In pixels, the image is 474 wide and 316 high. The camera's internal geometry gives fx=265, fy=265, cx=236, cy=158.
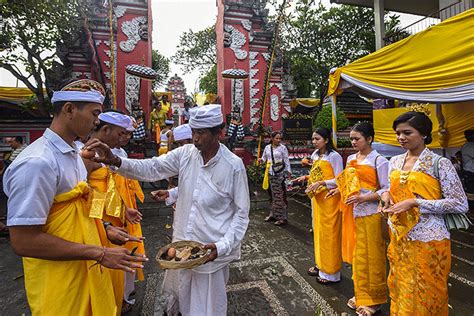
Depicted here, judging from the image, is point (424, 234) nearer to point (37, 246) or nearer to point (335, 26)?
point (37, 246)

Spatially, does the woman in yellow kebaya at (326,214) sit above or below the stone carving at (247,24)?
below

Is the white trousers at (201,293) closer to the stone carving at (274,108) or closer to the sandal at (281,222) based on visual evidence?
the sandal at (281,222)

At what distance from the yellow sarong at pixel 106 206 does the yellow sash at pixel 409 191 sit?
88.2 inches

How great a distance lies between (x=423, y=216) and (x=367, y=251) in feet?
2.96

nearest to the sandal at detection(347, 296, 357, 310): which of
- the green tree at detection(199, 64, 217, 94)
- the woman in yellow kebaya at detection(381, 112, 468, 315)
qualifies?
the woman in yellow kebaya at detection(381, 112, 468, 315)

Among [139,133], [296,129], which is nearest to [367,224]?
[296,129]

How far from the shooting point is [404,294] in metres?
2.20

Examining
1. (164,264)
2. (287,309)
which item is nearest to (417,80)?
(287,309)

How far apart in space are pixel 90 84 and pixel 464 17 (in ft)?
18.0

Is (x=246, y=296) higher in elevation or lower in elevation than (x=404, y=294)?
lower

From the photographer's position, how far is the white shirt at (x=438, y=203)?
2.01 metres

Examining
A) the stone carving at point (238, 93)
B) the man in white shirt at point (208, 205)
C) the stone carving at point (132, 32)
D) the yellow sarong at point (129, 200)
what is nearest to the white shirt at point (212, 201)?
the man in white shirt at point (208, 205)

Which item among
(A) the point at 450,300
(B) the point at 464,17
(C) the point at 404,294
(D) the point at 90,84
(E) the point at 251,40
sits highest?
(E) the point at 251,40

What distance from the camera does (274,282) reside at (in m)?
3.54
